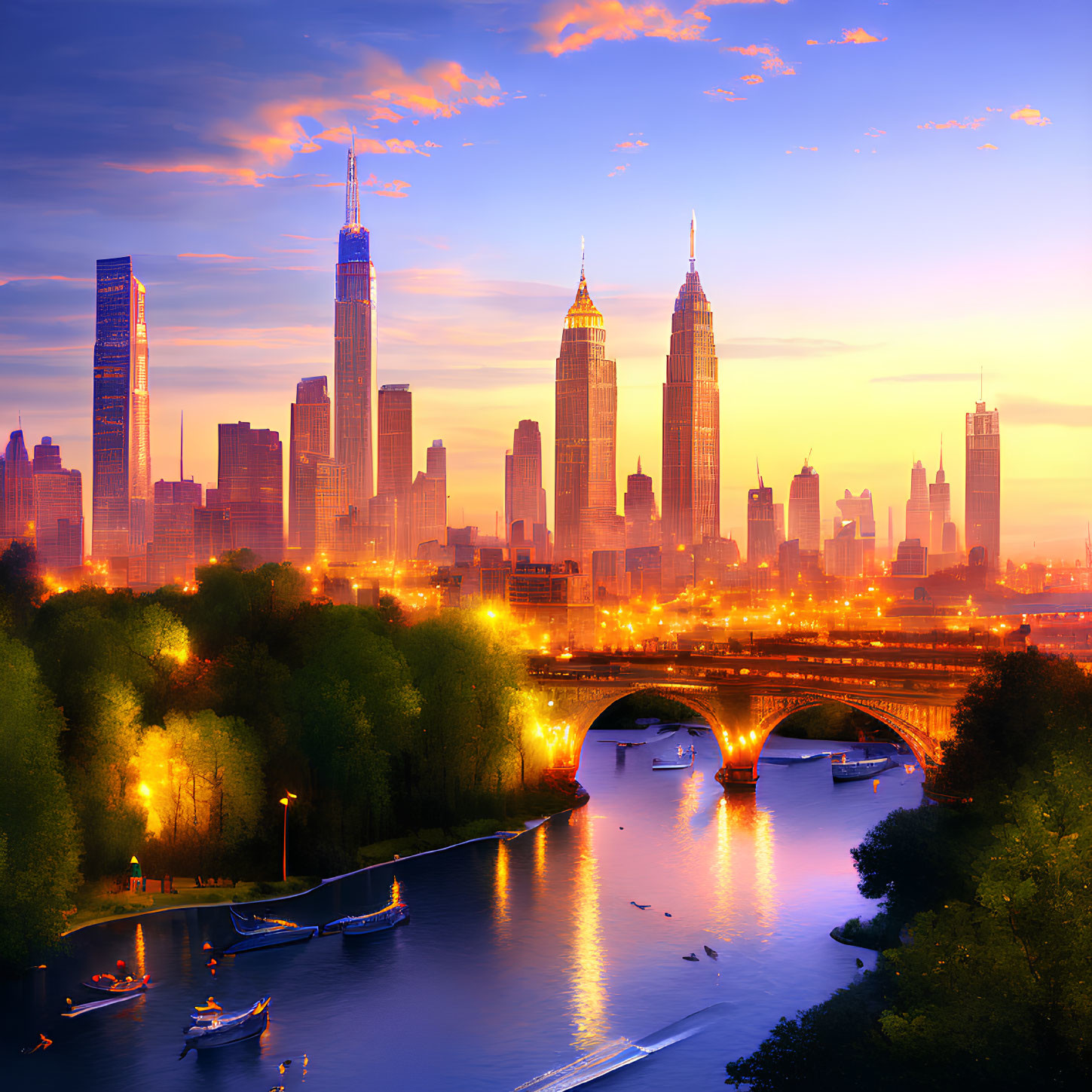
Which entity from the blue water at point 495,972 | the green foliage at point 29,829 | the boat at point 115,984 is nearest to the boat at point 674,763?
the blue water at point 495,972

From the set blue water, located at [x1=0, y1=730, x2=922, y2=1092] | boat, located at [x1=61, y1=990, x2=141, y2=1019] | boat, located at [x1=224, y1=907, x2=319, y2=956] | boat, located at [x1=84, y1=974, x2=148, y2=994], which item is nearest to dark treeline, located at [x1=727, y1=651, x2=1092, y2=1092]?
blue water, located at [x1=0, y1=730, x2=922, y2=1092]

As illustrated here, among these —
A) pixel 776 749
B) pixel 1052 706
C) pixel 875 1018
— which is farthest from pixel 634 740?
pixel 875 1018

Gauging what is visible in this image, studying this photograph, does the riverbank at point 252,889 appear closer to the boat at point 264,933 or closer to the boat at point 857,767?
the boat at point 264,933

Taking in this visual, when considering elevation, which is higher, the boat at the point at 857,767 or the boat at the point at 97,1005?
the boat at the point at 97,1005

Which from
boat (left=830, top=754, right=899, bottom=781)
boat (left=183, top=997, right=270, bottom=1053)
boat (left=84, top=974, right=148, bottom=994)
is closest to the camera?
boat (left=183, top=997, right=270, bottom=1053)

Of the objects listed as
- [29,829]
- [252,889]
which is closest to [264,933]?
[252,889]

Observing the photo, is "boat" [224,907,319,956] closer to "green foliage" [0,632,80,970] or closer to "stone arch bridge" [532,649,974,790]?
"green foliage" [0,632,80,970]

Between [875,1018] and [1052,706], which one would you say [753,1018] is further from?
[1052,706]
